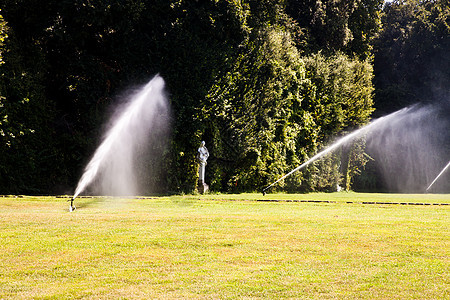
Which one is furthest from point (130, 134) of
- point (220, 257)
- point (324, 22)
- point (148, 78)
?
point (324, 22)

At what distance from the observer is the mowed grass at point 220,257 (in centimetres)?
580

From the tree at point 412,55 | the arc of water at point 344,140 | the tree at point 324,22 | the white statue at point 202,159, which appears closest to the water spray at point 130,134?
the white statue at point 202,159

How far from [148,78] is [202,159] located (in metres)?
4.54

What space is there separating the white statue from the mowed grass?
34.0 feet

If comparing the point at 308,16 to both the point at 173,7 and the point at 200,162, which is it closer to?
the point at 173,7

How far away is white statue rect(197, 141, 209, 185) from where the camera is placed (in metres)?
22.7

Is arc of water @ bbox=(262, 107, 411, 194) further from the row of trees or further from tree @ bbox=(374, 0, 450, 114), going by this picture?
the row of trees

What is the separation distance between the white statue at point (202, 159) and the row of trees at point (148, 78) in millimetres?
374

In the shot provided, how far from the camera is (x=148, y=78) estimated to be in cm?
2286

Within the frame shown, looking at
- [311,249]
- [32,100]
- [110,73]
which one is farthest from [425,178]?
[311,249]

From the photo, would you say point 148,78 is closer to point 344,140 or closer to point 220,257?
point 220,257

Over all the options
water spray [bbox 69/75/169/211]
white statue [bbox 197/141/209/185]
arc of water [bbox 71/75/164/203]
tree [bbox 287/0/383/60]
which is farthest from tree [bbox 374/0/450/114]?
arc of water [bbox 71/75/164/203]

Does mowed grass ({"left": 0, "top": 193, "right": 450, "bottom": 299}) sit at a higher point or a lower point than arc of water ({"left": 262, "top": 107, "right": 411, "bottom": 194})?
lower

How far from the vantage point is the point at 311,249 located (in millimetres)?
8094
